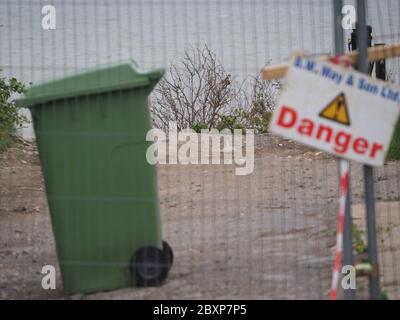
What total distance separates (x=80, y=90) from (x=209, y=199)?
134 inches

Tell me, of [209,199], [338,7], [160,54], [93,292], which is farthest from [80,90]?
[209,199]

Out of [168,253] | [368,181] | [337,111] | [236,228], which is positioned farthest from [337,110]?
[236,228]

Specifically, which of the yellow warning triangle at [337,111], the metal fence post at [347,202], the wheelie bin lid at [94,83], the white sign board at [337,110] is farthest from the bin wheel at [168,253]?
the yellow warning triangle at [337,111]

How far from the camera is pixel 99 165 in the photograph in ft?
17.8

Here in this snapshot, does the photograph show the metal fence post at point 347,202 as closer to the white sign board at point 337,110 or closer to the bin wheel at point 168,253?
the white sign board at point 337,110

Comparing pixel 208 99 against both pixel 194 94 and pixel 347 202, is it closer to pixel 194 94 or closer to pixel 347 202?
pixel 194 94

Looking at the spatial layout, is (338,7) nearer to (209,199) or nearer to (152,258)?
(152,258)

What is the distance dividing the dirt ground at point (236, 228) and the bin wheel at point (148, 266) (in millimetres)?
76

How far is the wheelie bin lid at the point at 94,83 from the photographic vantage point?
5.40 m

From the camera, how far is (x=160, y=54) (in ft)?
17.5

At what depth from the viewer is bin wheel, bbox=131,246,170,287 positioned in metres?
5.54

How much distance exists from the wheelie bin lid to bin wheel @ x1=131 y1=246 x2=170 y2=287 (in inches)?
40.8

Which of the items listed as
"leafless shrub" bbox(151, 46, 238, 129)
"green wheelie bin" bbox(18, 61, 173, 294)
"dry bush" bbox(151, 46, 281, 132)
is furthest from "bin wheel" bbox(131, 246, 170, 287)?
"dry bush" bbox(151, 46, 281, 132)
